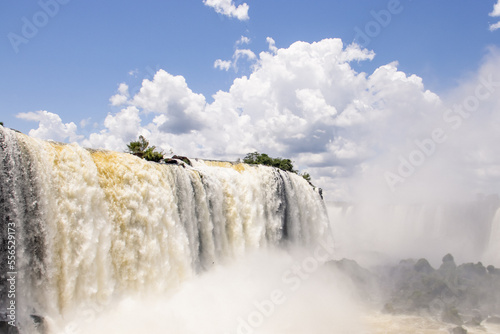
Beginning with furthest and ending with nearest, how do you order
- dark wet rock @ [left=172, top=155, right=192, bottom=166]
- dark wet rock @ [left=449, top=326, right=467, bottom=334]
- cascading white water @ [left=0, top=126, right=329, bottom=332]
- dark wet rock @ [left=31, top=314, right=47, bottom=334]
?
dark wet rock @ [left=172, top=155, right=192, bottom=166]
dark wet rock @ [left=449, top=326, right=467, bottom=334]
cascading white water @ [left=0, top=126, right=329, bottom=332]
dark wet rock @ [left=31, top=314, right=47, bottom=334]

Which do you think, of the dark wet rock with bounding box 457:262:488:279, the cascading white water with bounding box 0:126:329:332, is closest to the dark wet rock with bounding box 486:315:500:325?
the dark wet rock with bounding box 457:262:488:279

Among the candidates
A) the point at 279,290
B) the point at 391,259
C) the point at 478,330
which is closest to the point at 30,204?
the point at 279,290

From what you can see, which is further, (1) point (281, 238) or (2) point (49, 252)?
(1) point (281, 238)

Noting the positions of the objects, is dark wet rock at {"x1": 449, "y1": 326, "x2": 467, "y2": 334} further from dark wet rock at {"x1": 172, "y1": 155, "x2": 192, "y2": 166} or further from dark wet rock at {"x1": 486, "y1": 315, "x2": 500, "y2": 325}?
dark wet rock at {"x1": 172, "y1": 155, "x2": 192, "y2": 166}

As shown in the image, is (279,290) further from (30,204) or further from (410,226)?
(410,226)

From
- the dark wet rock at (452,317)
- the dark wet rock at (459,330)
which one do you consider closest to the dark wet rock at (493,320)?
the dark wet rock at (452,317)

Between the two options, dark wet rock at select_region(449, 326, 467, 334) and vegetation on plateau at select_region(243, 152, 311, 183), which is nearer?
dark wet rock at select_region(449, 326, 467, 334)

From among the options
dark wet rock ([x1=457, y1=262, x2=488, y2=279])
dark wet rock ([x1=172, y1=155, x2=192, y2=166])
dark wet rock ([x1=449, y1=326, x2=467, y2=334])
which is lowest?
dark wet rock ([x1=449, y1=326, x2=467, y2=334])

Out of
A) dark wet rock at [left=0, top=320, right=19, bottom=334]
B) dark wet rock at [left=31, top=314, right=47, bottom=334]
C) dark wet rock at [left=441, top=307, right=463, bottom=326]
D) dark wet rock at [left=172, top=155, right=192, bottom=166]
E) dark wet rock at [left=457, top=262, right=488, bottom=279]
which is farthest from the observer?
dark wet rock at [left=457, top=262, right=488, bottom=279]

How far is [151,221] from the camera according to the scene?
1091 cm

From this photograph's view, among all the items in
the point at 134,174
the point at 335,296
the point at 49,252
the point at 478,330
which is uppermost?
the point at 134,174

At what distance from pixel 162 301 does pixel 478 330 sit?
433 inches

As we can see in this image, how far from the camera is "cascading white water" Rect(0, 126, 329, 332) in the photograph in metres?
7.83

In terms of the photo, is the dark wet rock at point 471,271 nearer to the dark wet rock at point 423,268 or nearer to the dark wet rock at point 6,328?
the dark wet rock at point 423,268
